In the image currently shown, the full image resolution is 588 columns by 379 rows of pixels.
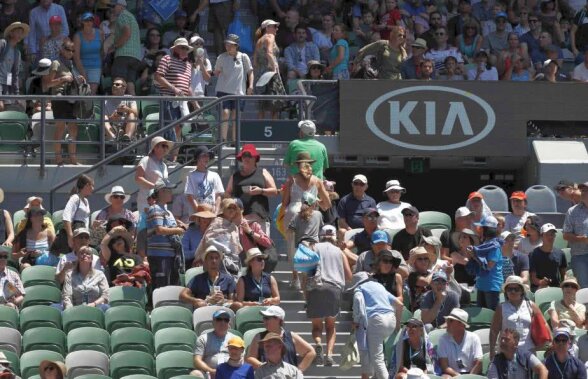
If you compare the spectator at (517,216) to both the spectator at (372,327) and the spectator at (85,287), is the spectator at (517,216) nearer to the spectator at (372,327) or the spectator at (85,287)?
the spectator at (372,327)

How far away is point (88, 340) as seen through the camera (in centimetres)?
2088

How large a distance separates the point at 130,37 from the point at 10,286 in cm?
627

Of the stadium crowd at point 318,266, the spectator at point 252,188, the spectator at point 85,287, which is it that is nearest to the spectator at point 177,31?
the stadium crowd at point 318,266

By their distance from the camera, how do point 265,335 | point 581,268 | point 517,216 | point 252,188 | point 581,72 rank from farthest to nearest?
point 581,72 → point 517,216 → point 252,188 → point 581,268 → point 265,335

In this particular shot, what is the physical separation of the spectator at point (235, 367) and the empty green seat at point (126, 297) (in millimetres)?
2306

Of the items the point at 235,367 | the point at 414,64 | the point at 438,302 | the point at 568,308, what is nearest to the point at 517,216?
the point at 568,308

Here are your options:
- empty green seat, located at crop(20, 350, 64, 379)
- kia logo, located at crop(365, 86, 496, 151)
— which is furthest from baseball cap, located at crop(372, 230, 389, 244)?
kia logo, located at crop(365, 86, 496, 151)

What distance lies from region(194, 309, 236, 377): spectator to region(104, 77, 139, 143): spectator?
17.4ft

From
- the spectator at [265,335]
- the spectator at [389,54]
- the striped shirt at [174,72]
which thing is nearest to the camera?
the spectator at [265,335]

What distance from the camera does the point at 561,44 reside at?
1179 inches

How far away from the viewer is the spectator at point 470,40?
29.1 meters

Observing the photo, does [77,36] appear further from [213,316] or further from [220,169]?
[213,316]

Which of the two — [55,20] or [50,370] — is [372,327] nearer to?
[50,370]

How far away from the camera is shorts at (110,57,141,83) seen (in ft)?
88.8
